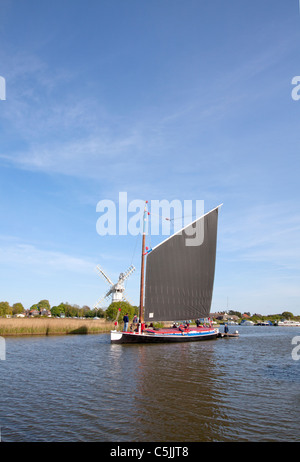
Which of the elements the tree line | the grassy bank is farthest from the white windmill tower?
the grassy bank

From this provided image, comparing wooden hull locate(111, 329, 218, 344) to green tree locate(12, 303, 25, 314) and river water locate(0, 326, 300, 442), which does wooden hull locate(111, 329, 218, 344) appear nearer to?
river water locate(0, 326, 300, 442)

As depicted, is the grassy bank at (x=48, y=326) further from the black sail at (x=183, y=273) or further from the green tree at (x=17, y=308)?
the green tree at (x=17, y=308)

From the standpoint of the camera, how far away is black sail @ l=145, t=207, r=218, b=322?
34.8 m

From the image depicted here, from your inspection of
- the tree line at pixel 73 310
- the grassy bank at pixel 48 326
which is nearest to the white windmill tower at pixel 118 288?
the tree line at pixel 73 310

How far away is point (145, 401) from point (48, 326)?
100 ft

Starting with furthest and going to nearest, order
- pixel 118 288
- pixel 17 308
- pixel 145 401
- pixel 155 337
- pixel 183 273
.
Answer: pixel 17 308, pixel 118 288, pixel 183 273, pixel 155 337, pixel 145 401

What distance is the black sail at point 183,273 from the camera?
3481 cm

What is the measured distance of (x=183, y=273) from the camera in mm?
37125

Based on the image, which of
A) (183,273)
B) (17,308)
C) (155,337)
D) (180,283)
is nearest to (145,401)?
(155,337)

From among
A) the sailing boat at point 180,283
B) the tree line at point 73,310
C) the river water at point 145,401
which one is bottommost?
the tree line at point 73,310

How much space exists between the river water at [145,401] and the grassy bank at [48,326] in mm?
16615

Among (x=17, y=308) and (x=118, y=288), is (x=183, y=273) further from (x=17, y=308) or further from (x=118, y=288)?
(x=17, y=308)
